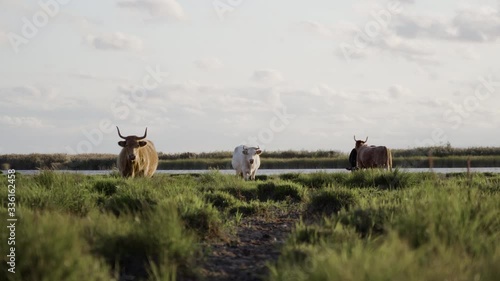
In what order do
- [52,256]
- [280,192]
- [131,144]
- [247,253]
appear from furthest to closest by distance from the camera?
1. [131,144]
2. [280,192]
3. [247,253]
4. [52,256]

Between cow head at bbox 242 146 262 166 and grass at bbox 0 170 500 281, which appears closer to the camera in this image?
grass at bbox 0 170 500 281

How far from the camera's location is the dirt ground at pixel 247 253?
655 centimetres

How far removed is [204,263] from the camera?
6.83 metres

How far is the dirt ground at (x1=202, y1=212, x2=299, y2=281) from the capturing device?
6.55m

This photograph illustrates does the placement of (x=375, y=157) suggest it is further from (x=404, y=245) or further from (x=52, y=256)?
(x=52, y=256)

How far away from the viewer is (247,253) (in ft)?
24.8

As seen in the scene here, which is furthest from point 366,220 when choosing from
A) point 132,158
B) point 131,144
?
point 131,144

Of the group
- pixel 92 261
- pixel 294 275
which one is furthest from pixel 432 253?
pixel 92 261

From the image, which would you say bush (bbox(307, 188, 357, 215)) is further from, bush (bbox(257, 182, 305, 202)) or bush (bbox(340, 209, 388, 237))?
bush (bbox(257, 182, 305, 202))

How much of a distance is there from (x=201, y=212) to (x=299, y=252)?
219cm

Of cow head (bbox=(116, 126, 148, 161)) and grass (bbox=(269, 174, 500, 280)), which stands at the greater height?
cow head (bbox=(116, 126, 148, 161))

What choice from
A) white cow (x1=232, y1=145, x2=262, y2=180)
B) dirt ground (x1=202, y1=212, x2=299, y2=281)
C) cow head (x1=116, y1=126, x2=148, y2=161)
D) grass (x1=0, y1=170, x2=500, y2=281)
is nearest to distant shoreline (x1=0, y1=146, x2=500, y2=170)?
white cow (x1=232, y1=145, x2=262, y2=180)

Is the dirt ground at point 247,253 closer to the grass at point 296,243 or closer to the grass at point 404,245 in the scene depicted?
the grass at point 296,243

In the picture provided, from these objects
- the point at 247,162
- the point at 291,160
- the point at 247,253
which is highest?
the point at 291,160
